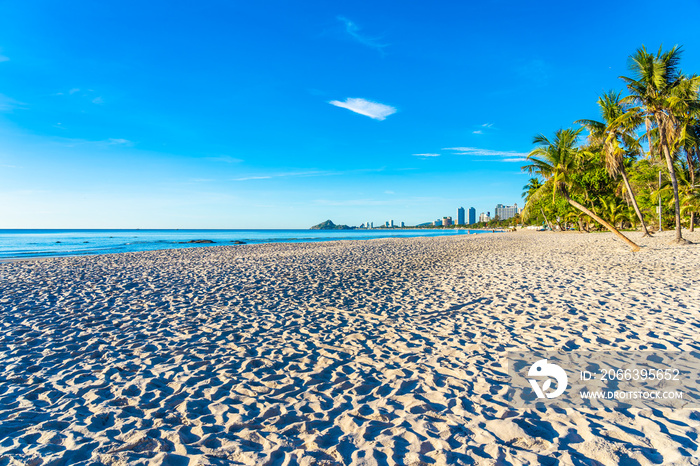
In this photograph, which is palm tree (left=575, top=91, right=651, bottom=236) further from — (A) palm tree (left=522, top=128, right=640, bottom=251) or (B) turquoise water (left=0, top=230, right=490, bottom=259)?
(B) turquoise water (left=0, top=230, right=490, bottom=259)

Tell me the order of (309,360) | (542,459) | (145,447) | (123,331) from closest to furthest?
(542,459) → (145,447) → (309,360) → (123,331)

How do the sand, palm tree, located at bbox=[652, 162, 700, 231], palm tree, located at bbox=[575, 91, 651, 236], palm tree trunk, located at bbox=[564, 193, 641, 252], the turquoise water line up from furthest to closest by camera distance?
the turquoise water → palm tree, located at bbox=[652, 162, 700, 231] → palm tree, located at bbox=[575, 91, 651, 236] → palm tree trunk, located at bbox=[564, 193, 641, 252] → the sand

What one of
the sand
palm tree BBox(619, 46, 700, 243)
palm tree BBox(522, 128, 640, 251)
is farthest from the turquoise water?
palm tree BBox(619, 46, 700, 243)

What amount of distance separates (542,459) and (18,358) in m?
6.53

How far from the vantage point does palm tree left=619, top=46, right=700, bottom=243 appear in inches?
605

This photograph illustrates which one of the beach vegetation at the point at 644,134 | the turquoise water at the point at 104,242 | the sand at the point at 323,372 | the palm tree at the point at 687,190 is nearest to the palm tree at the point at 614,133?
the beach vegetation at the point at 644,134

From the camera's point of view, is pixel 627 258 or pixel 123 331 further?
pixel 627 258

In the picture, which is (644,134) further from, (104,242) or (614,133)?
(104,242)

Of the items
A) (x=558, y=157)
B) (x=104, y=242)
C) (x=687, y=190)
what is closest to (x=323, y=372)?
(x=558, y=157)

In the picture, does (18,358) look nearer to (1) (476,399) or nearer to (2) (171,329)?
(2) (171,329)

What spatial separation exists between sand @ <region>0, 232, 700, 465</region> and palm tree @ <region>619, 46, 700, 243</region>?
34.6ft

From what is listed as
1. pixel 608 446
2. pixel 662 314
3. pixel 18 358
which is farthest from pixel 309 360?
pixel 662 314

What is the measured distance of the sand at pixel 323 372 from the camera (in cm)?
278

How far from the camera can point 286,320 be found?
21.4ft
